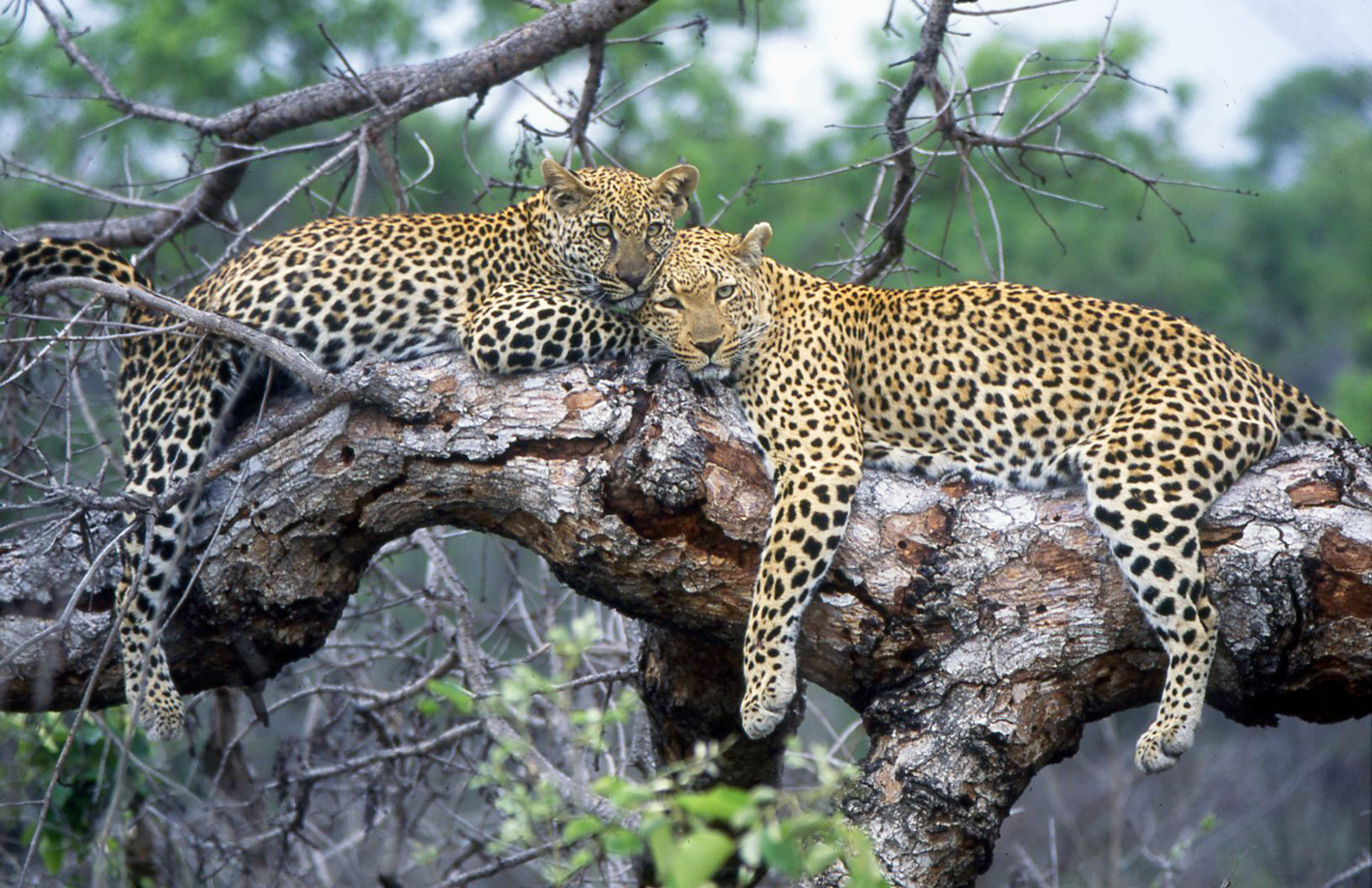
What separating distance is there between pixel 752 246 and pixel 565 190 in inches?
41.0

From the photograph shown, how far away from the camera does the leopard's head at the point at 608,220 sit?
723 cm

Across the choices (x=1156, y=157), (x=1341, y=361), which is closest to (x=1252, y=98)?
(x=1156, y=157)

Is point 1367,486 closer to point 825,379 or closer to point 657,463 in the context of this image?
Answer: point 825,379

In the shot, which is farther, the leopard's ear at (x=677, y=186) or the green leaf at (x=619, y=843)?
the leopard's ear at (x=677, y=186)

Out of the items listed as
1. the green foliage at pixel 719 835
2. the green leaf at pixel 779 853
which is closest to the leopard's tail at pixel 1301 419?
the green foliage at pixel 719 835

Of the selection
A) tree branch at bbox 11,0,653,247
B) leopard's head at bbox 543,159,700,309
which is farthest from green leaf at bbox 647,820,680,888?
tree branch at bbox 11,0,653,247

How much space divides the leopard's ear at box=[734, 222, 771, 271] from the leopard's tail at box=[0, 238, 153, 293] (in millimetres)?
3045

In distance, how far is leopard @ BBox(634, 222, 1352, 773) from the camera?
603 cm

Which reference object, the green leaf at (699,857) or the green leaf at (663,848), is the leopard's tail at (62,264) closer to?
the green leaf at (663,848)

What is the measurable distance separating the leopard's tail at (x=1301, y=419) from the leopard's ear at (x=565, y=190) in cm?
357

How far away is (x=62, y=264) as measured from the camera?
7203 mm

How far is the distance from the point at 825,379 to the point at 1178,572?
1941 mm

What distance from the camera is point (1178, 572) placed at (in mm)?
5887

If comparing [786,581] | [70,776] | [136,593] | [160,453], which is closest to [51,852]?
[70,776]
